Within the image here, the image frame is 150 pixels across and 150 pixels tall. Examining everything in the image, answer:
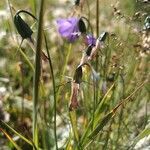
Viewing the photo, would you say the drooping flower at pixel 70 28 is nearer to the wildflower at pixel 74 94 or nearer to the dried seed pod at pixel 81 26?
the dried seed pod at pixel 81 26

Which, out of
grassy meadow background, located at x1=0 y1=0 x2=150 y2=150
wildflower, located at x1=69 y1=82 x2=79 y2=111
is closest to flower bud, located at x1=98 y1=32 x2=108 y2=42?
grassy meadow background, located at x1=0 y1=0 x2=150 y2=150

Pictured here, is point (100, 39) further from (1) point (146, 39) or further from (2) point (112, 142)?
(2) point (112, 142)

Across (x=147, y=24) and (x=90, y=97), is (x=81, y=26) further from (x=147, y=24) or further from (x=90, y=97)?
(x=90, y=97)

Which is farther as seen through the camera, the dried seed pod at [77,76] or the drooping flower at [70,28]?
the drooping flower at [70,28]

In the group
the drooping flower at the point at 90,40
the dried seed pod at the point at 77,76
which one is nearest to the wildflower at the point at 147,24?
the drooping flower at the point at 90,40

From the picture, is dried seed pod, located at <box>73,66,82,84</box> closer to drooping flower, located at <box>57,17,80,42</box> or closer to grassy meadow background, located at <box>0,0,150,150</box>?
grassy meadow background, located at <box>0,0,150,150</box>

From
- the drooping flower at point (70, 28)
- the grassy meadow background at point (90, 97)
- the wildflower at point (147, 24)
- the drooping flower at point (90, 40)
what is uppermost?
the wildflower at point (147, 24)

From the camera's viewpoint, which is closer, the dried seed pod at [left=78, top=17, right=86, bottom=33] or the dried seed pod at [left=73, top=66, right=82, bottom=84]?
the dried seed pod at [left=73, top=66, right=82, bottom=84]
